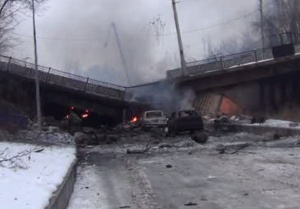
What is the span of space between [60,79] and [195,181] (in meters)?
37.9

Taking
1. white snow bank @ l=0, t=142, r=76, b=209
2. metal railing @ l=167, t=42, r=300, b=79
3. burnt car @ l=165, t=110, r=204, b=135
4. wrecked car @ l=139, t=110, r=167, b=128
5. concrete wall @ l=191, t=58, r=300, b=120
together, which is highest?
metal railing @ l=167, t=42, r=300, b=79

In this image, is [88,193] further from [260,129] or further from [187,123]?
[187,123]

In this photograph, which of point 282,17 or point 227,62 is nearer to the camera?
point 227,62

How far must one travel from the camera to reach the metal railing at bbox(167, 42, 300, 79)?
1909 inches

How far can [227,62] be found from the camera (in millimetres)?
49750

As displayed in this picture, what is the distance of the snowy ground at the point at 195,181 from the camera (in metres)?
10.7

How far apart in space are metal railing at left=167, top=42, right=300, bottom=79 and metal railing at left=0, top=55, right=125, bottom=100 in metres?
6.08

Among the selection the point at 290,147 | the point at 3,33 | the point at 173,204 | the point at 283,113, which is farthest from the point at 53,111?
the point at 173,204

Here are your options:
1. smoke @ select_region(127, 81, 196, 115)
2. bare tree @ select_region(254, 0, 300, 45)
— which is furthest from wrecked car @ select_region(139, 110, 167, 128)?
bare tree @ select_region(254, 0, 300, 45)

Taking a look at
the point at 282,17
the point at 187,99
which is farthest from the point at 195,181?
the point at 282,17

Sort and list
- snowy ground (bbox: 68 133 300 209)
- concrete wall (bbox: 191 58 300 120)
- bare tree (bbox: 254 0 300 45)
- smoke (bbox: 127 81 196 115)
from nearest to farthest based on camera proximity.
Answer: snowy ground (bbox: 68 133 300 209) < concrete wall (bbox: 191 58 300 120) < smoke (bbox: 127 81 196 115) < bare tree (bbox: 254 0 300 45)

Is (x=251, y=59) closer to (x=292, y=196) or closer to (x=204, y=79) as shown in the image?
(x=204, y=79)

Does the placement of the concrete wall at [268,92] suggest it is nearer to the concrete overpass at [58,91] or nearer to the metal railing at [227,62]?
the metal railing at [227,62]

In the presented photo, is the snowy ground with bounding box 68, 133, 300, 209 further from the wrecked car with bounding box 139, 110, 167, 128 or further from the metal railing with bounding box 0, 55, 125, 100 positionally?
the metal railing with bounding box 0, 55, 125, 100
